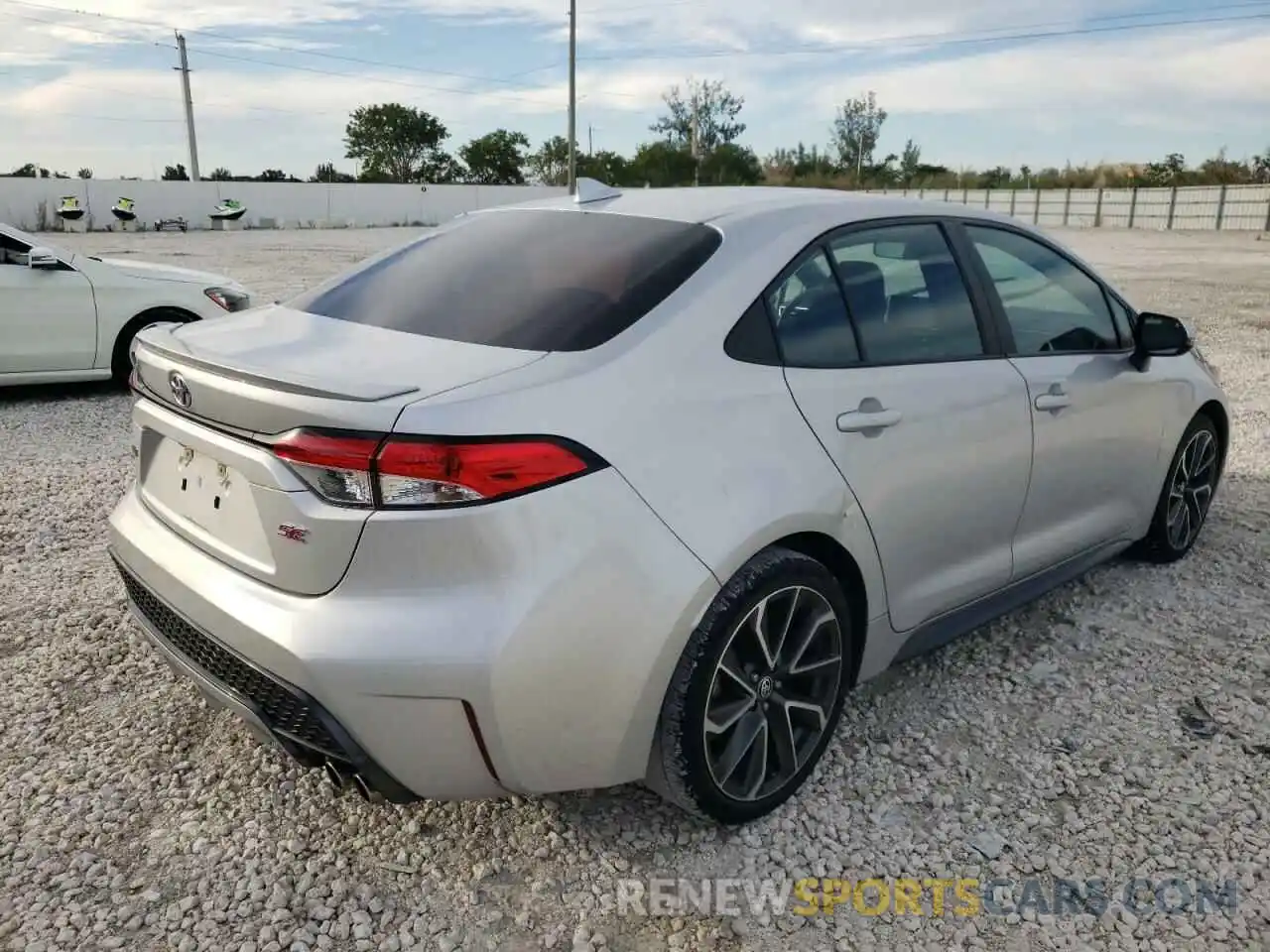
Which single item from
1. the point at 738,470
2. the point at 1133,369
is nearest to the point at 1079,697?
the point at 1133,369

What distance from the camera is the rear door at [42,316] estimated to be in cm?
725

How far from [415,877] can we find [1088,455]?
2.66 metres

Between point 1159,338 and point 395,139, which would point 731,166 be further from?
point 1159,338

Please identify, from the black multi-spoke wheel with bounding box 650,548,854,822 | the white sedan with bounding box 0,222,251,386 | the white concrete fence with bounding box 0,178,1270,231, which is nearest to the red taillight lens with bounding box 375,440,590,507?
the black multi-spoke wheel with bounding box 650,548,854,822

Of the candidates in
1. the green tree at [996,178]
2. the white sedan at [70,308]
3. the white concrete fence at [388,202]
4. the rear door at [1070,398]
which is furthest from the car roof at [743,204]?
the green tree at [996,178]

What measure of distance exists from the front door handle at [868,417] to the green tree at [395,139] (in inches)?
2950

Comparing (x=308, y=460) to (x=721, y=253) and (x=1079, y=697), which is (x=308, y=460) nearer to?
(x=721, y=253)

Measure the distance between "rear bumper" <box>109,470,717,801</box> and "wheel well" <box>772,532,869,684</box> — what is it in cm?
41

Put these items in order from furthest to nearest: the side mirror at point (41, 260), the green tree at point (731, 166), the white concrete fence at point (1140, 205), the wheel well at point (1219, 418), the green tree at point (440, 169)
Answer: the green tree at point (440, 169) → the green tree at point (731, 166) → the white concrete fence at point (1140, 205) → the side mirror at point (41, 260) → the wheel well at point (1219, 418)

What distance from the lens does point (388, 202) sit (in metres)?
48.6

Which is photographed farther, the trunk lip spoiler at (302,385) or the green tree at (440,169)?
the green tree at (440,169)

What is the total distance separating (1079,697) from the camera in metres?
3.36

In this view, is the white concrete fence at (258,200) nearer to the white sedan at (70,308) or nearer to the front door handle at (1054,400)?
the white sedan at (70,308)

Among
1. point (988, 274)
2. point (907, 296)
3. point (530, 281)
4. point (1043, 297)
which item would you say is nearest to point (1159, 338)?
point (1043, 297)
